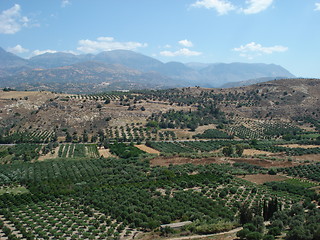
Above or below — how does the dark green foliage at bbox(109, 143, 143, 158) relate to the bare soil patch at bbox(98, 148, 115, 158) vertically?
above

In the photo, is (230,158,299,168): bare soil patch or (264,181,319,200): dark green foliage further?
(230,158,299,168): bare soil patch

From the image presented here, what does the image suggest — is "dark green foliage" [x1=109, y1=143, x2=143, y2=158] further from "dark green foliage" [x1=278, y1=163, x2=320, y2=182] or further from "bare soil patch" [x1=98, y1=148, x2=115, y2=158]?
"dark green foliage" [x1=278, y1=163, x2=320, y2=182]

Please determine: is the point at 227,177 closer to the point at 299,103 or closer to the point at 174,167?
the point at 174,167

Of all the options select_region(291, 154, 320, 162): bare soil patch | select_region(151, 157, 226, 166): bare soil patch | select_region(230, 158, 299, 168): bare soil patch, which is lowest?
select_region(151, 157, 226, 166): bare soil patch

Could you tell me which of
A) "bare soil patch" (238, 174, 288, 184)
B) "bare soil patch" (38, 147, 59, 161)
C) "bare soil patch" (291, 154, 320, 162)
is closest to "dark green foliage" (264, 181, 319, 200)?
"bare soil patch" (238, 174, 288, 184)

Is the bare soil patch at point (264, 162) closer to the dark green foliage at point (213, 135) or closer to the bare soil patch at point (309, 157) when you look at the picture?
the bare soil patch at point (309, 157)

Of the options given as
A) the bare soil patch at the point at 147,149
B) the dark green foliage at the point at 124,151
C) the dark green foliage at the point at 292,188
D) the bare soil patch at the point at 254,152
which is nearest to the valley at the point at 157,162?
the dark green foliage at the point at 292,188

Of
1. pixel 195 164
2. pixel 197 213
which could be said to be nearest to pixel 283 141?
pixel 195 164

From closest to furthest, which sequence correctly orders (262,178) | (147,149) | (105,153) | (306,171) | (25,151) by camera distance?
(262,178) → (306,171) → (25,151) → (105,153) → (147,149)

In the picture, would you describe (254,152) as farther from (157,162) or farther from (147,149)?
(157,162)

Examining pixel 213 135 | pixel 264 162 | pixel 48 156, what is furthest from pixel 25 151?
pixel 213 135

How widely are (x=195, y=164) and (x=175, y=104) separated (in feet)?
264

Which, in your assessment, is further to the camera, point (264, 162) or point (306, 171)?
point (264, 162)

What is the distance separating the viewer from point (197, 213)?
36.6 meters
